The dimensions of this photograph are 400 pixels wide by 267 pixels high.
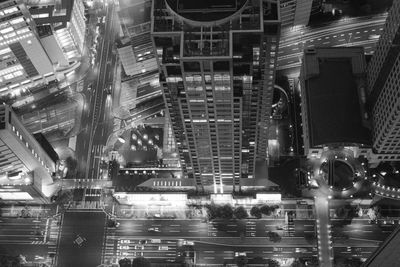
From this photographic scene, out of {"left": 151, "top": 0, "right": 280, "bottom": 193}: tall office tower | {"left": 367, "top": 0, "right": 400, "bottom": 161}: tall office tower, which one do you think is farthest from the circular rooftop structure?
{"left": 367, "top": 0, "right": 400, "bottom": 161}: tall office tower

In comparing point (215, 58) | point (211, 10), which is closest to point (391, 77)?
point (215, 58)

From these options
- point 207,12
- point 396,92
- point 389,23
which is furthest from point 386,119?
point 207,12

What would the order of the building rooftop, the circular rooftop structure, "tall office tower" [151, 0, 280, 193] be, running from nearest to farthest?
the circular rooftop structure, the building rooftop, "tall office tower" [151, 0, 280, 193]

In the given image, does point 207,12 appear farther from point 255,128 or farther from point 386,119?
point 386,119

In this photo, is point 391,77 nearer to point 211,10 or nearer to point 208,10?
point 211,10

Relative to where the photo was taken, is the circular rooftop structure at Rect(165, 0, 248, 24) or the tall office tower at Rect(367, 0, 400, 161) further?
the tall office tower at Rect(367, 0, 400, 161)

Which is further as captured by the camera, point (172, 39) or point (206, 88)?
point (206, 88)

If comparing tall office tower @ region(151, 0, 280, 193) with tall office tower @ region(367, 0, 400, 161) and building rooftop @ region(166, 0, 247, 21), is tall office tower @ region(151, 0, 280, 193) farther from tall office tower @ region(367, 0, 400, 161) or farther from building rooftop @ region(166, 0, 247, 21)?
tall office tower @ region(367, 0, 400, 161)

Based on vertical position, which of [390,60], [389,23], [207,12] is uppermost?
[389,23]
